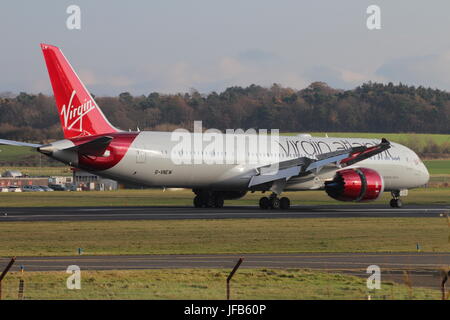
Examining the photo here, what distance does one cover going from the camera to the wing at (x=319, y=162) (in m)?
50.2

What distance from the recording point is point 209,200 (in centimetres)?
5341

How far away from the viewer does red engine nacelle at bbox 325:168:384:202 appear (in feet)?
162

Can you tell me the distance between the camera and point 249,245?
31.4m

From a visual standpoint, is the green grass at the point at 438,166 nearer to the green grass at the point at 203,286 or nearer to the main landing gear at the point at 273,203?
the main landing gear at the point at 273,203

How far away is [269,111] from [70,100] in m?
80.9

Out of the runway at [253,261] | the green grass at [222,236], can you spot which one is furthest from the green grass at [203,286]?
the green grass at [222,236]

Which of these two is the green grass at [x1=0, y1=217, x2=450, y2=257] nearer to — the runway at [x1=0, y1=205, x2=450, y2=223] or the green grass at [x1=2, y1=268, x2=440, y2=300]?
the runway at [x1=0, y1=205, x2=450, y2=223]

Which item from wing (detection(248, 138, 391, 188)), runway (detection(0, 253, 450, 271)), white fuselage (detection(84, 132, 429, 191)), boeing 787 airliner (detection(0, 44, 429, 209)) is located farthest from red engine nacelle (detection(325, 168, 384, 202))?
runway (detection(0, 253, 450, 271))

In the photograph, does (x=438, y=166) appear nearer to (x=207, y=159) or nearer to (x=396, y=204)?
(x=396, y=204)

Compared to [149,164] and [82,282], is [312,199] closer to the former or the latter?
[149,164]

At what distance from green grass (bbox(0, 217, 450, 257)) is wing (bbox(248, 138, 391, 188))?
8.08 m

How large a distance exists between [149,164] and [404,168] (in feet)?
62.7
